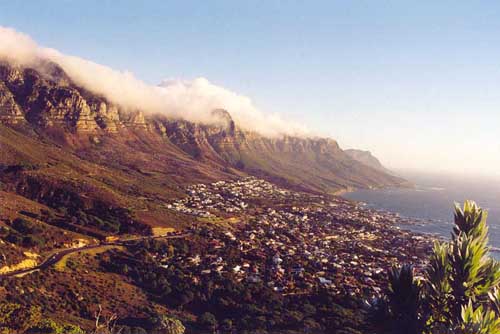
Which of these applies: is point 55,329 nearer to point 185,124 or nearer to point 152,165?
point 152,165

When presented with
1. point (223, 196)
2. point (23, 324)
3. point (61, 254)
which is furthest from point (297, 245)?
point (23, 324)

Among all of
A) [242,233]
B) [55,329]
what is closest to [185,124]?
[242,233]

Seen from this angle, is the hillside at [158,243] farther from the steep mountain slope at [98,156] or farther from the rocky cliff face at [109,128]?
the rocky cliff face at [109,128]

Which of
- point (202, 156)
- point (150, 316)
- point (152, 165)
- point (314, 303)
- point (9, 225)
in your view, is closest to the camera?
point (150, 316)

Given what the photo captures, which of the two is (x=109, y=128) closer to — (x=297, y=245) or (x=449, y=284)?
(x=297, y=245)

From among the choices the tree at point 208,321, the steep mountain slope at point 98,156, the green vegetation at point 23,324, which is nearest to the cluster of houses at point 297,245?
the tree at point 208,321

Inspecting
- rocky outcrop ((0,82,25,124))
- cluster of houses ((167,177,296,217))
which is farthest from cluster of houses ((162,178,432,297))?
rocky outcrop ((0,82,25,124))
